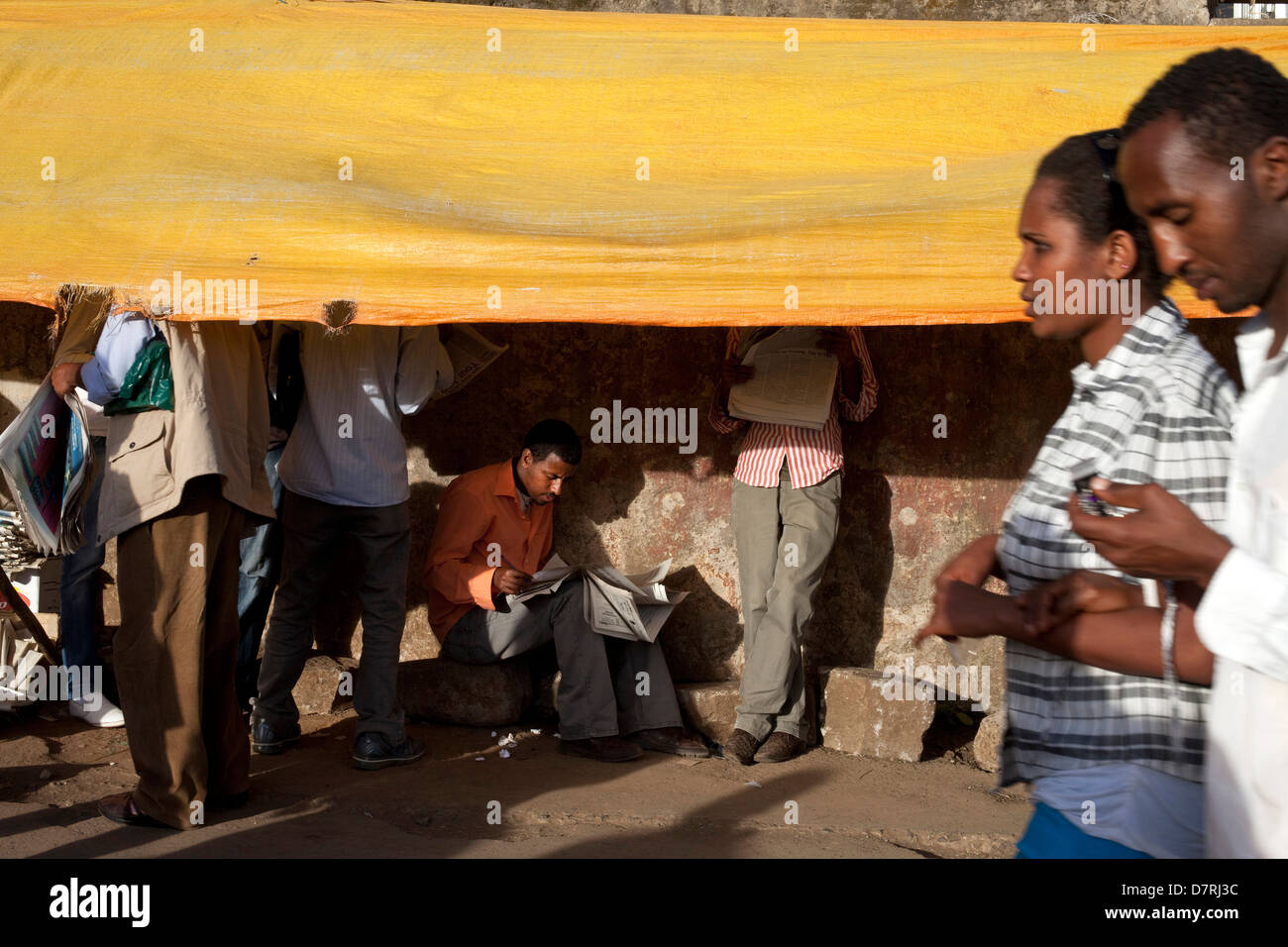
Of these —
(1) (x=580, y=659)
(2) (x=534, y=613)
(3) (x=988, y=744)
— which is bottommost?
(3) (x=988, y=744)

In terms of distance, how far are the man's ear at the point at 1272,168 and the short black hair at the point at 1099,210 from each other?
20 centimetres

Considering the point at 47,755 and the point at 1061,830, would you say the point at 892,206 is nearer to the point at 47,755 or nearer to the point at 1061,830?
the point at 1061,830

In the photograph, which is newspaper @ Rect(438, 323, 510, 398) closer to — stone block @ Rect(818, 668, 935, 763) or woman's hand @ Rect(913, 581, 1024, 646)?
stone block @ Rect(818, 668, 935, 763)

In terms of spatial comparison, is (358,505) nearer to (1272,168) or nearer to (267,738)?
(267,738)

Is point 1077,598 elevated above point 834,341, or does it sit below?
below

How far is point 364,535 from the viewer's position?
13.1ft

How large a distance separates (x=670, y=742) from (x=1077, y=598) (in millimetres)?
3115

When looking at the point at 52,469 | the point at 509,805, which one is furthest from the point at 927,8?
the point at 52,469

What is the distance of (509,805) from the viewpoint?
12.1ft

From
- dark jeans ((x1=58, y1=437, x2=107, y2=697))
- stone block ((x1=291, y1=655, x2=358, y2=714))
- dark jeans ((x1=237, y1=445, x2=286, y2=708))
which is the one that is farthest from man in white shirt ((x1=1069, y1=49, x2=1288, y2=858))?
dark jeans ((x1=58, y1=437, x2=107, y2=697))

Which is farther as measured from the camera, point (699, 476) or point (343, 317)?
A: point (699, 476)
